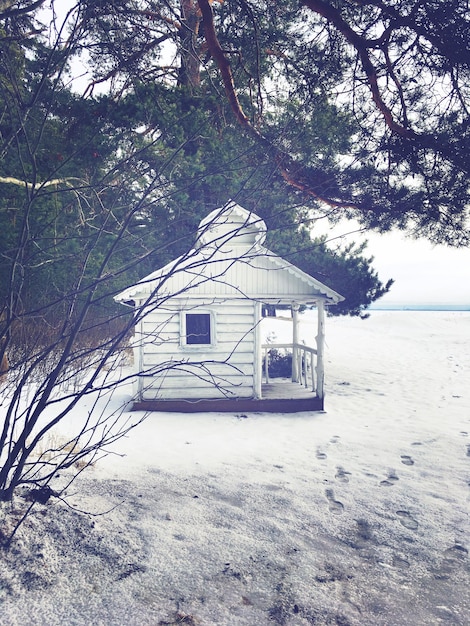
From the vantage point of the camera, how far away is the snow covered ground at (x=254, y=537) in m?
3.15

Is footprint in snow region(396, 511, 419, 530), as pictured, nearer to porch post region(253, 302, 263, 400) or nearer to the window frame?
porch post region(253, 302, 263, 400)

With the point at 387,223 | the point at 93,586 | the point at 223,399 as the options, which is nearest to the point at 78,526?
the point at 93,586

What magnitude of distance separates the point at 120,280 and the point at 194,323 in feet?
18.0

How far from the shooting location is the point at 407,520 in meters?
4.85

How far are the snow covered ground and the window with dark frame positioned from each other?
2.81 metres

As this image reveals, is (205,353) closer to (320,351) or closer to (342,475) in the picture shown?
(320,351)

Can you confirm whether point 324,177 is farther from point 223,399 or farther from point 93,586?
point 93,586

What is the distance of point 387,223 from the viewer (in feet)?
28.2

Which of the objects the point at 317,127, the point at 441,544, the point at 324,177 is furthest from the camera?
the point at 317,127

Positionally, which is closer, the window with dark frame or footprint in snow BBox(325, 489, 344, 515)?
footprint in snow BBox(325, 489, 344, 515)

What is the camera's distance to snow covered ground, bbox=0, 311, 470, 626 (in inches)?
124

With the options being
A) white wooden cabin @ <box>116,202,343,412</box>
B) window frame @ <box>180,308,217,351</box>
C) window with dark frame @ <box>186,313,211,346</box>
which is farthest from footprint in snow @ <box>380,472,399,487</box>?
window with dark frame @ <box>186,313,211,346</box>

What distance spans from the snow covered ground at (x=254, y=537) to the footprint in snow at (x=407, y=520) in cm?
2

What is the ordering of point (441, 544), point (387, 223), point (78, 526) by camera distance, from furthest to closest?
1. point (387, 223)
2. point (441, 544)
3. point (78, 526)
